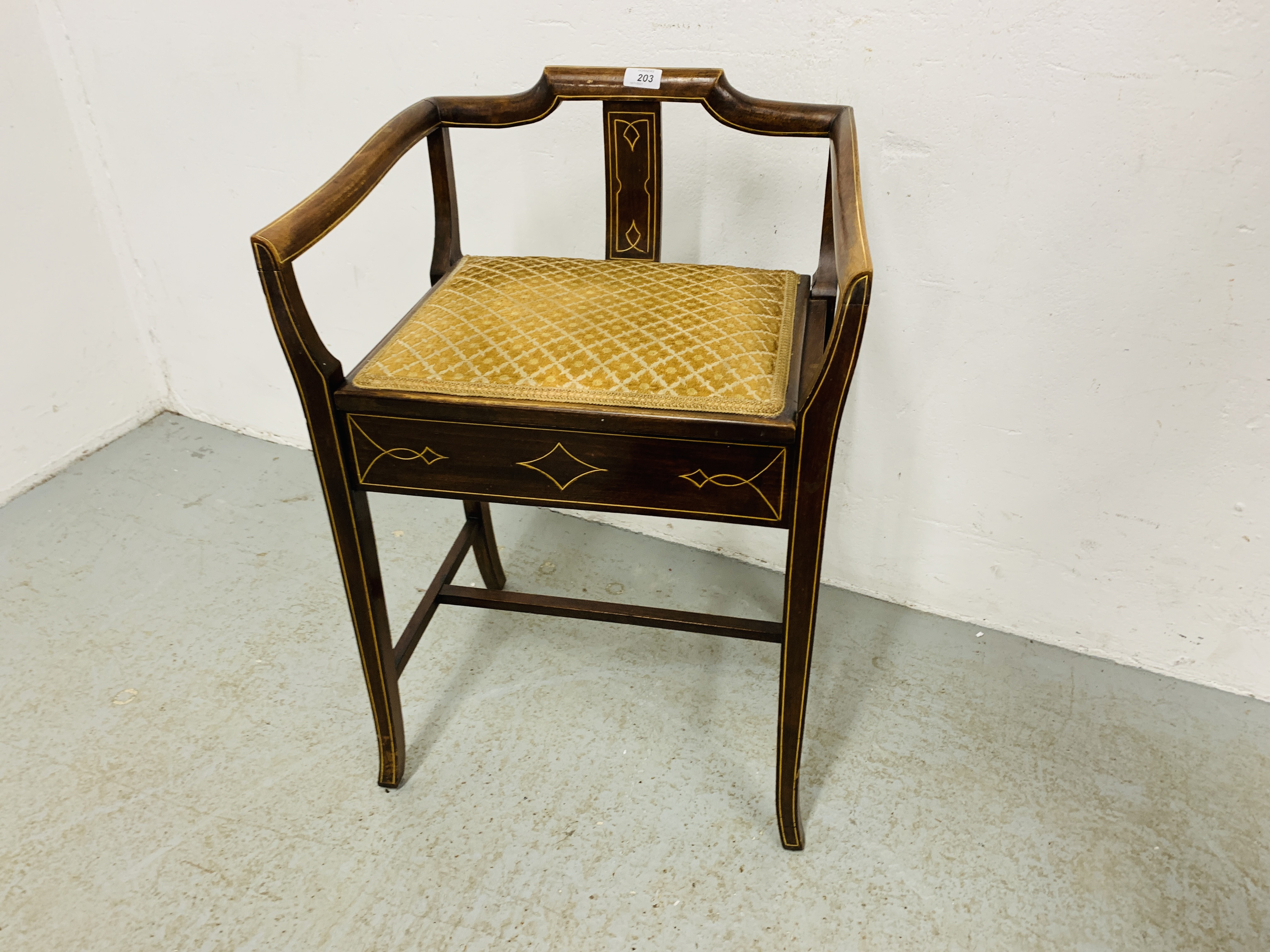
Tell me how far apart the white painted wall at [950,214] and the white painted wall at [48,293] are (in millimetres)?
83

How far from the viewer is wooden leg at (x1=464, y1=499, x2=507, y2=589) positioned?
162cm

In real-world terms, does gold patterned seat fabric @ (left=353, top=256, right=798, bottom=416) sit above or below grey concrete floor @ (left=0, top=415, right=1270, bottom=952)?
above

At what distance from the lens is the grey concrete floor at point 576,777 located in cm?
120

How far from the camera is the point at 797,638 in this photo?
1.13 meters

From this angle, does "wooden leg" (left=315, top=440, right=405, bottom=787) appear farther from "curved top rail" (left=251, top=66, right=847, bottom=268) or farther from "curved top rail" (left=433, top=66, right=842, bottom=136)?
"curved top rail" (left=433, top=66, right=842, bottom=136)

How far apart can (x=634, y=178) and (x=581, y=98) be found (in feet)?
0.42

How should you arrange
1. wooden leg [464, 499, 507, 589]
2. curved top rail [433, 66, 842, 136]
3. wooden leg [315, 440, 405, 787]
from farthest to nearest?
wooden leg [464, 499, 507, 589] → curved top rail [433, 66, 842, 136] → wooden leg [315, 440, 405, 787]

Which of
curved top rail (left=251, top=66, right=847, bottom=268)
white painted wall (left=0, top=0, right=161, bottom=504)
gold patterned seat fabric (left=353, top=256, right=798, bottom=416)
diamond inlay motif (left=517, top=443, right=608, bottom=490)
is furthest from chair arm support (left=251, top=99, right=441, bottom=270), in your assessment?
white painted wall (left=0, top=0, right=161, bottom=504)

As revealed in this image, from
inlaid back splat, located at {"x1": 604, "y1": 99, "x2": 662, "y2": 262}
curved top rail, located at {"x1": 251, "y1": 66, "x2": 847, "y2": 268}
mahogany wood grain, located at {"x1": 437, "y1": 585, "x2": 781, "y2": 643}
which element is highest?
curved top rail, located at {"x1": 251, "y1": 66, "x2": 847, "y2": 268}

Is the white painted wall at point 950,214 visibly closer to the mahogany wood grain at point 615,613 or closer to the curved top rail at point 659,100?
the curved top rail at point 659,100

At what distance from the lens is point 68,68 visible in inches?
76.0

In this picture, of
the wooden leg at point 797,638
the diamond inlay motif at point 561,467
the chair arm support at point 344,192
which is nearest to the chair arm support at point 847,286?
the wooden leg at point 797,638

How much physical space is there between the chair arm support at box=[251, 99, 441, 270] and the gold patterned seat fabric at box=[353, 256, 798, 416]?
166mm

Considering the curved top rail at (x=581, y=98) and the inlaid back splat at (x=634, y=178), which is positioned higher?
the curved top rail at (x=581, y=98)
